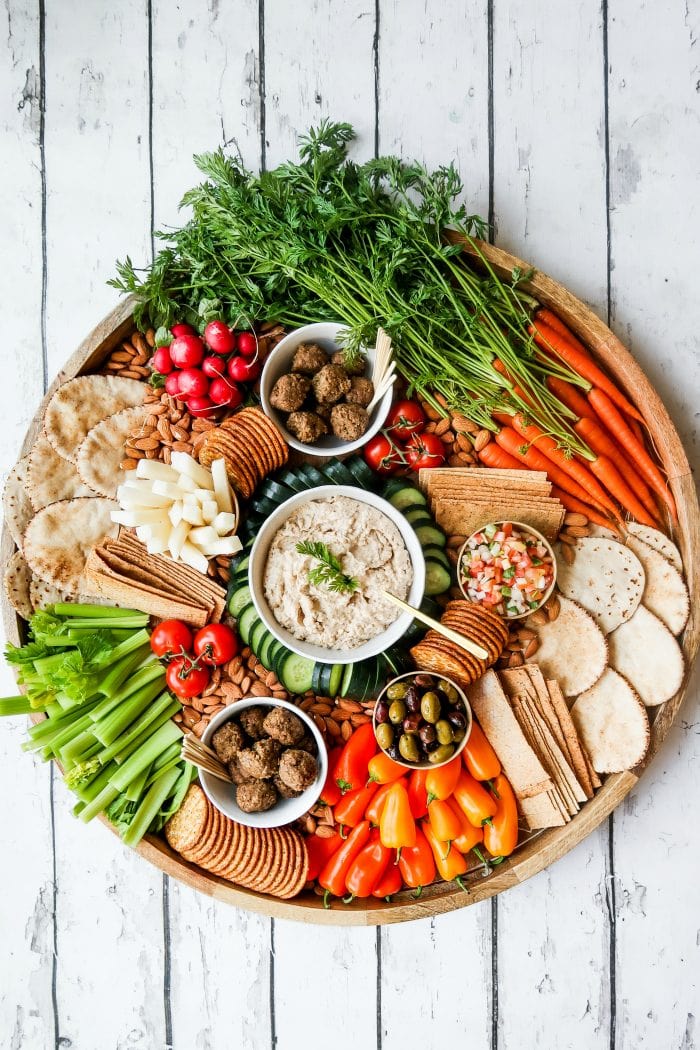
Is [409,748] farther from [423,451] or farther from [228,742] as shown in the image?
[423,451]

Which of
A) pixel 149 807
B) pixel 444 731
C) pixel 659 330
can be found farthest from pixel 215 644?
pixel 659 330

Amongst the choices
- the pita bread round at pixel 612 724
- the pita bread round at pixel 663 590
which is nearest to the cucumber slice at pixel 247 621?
the pita bread round at pixel 612 724

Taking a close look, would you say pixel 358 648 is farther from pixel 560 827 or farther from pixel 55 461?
pixel 55 461

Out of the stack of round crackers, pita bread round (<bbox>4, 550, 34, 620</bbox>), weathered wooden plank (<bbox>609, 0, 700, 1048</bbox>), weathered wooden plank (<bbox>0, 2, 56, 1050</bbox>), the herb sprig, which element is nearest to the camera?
the herb sprig

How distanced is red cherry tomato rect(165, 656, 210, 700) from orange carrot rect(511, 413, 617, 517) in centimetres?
161

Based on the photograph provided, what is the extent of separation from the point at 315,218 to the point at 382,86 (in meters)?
0.88

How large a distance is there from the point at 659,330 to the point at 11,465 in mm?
2917

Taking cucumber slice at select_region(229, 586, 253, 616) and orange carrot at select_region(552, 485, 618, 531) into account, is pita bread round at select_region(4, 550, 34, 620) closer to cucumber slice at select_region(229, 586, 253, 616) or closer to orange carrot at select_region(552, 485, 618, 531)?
cucumber slice at select_region(229, 586, 253, 616)

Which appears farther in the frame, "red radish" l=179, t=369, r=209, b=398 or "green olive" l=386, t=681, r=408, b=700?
"red radish" l=179, t=369, r=209, b=398

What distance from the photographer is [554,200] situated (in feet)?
10.8

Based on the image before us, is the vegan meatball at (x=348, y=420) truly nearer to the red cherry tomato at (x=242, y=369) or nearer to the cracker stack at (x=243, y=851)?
the red cherry tomato at (x=242, y=369)

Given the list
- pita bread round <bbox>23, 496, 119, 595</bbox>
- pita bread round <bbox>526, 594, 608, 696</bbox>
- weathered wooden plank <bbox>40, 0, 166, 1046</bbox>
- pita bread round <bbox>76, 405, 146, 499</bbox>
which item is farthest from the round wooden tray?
weathered wooden plank <bbox>40, 0, 166, 1046</bbox>

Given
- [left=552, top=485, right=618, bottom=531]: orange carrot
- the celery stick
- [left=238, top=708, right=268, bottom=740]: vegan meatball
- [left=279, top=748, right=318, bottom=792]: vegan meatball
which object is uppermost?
[left=552, top=485, right=618, bottom=531]: orange carrot

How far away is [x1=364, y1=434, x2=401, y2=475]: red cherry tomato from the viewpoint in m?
3.16
